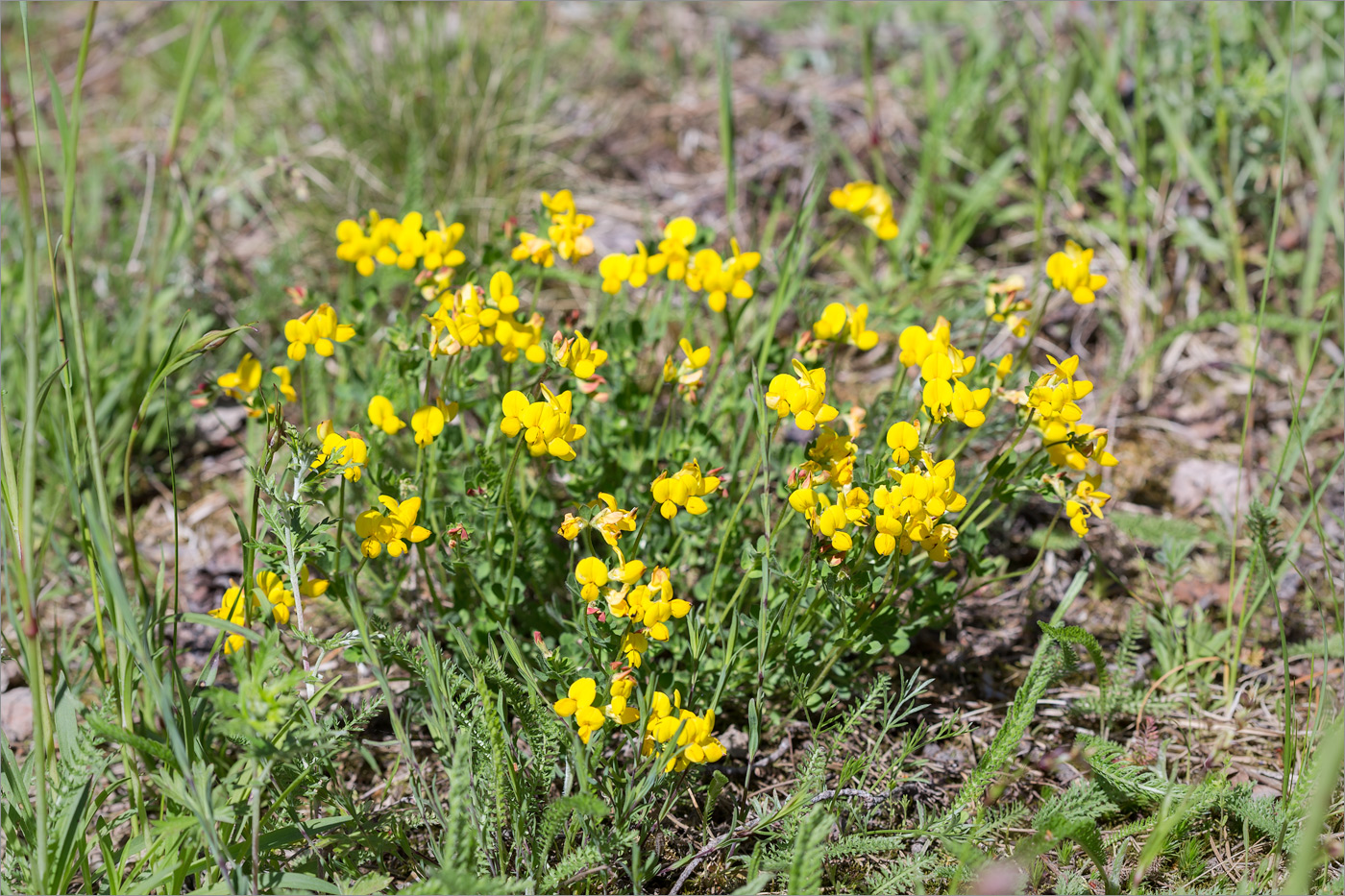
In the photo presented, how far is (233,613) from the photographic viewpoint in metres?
1.79

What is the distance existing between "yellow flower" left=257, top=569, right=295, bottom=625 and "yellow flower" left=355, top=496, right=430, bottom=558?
0.53 feet

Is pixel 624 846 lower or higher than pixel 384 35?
lower

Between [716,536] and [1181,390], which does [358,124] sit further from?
[1181,390]

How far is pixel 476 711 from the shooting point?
1.74 metres

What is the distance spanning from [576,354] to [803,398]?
0.44m

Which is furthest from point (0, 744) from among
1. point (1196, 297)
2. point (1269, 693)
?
point (1196, 297)

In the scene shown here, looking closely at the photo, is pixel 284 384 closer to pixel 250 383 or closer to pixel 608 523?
pixel 250 383

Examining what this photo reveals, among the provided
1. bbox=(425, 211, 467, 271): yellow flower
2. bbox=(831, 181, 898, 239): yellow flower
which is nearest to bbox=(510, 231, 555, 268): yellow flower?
bbox=(425, 211, 467, 271): yellow flower

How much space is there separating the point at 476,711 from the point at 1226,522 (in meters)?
2.24

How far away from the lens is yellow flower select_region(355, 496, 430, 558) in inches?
68.5

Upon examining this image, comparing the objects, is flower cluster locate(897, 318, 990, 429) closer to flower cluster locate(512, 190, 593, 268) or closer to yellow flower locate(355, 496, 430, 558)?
flower cluster locate(512, 190, 593, 268)

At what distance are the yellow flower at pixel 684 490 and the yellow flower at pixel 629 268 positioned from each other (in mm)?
490

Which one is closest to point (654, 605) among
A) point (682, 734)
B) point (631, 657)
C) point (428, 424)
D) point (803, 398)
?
point (631, 657)

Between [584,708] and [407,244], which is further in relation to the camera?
[407,244]
